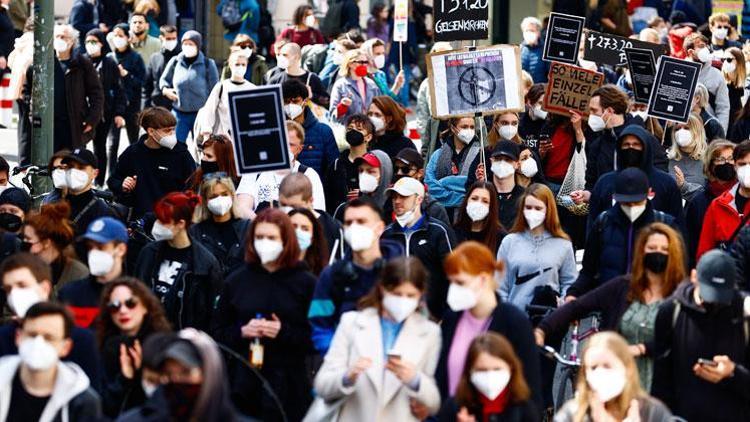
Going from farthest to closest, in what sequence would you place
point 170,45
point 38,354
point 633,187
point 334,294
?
point 170,45 → point 633,187 → point 334,294 → point 38,354

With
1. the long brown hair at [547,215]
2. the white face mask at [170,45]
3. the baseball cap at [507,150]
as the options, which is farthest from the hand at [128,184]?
the white face mask at [170,45]

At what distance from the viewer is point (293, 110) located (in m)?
15.2

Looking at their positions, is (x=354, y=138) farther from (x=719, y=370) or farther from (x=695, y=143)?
(x=719, y=370)

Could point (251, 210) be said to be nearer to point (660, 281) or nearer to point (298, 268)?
point (298, 268)

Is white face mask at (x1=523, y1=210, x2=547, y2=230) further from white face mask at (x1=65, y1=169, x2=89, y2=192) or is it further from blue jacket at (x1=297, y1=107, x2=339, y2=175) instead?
blue jacket at (x1=297, y1=107, x2=339, y2=175)

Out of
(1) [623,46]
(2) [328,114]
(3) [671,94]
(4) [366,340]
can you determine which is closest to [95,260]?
(4) [366,340]

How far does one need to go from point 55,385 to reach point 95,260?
79.2 inches

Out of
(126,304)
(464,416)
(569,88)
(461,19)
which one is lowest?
(464,416)

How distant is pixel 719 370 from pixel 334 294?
186 centimetres

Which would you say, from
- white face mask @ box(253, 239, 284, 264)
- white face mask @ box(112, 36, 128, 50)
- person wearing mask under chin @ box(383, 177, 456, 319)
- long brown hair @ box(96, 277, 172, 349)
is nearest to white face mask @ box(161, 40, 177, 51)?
white face mask @ box(112, 36, 128, 50)

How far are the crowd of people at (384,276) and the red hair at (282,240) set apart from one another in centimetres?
1

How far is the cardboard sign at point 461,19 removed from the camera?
643 inches

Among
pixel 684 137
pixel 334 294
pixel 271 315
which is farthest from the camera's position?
pixel 684 137

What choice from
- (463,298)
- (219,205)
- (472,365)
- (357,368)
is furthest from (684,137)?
(472,365)
